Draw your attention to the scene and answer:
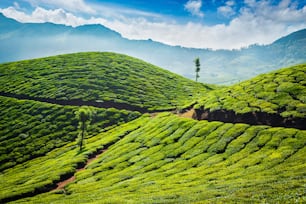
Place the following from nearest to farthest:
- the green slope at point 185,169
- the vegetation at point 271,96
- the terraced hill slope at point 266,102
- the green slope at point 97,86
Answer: the green slope at point 185,169 → the terraced hill slope at point 266,102 → the vegetation at point 271,96 → the green slope at point 97,86

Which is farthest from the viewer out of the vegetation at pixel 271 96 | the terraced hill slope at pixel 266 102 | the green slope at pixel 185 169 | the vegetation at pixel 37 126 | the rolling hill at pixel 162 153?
the vegetation at pixel 37 126

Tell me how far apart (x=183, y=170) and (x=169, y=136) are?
2125 centimetres

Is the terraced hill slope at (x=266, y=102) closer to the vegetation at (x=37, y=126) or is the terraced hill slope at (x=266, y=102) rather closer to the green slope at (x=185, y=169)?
the green slope at (x=185, y=169)

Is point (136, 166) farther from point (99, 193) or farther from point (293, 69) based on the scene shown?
point (293, 69)

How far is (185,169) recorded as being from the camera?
5319cm

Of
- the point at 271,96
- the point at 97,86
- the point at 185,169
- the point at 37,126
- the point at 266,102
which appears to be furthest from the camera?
the point at 97,86

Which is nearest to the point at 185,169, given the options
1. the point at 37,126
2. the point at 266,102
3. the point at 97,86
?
the point at 266,102

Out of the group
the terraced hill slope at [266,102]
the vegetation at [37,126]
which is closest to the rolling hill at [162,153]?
the terraced hill slope at [266,102]

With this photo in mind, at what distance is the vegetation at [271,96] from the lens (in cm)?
6128

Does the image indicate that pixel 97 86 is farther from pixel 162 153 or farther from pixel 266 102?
pixel 266 102

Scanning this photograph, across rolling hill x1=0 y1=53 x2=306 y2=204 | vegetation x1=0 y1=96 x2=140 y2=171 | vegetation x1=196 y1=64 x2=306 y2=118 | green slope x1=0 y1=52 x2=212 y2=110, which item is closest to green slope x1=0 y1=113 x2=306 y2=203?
rolling hill x1=0 y1=53 x2=306 y2=204

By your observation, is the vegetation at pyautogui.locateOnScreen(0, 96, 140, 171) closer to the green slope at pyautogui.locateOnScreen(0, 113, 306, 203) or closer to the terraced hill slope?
the green slope at pyautogui.locateOnScreen(0, 113, 306, 203)

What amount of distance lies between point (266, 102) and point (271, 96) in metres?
3.60

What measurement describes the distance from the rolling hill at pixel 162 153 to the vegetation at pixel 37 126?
0.41 meters
